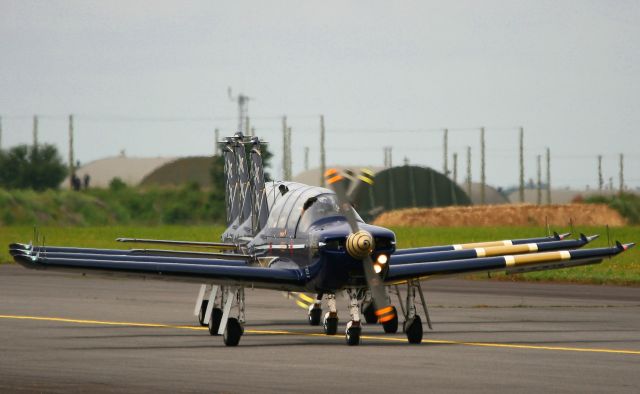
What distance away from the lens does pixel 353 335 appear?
23.8m

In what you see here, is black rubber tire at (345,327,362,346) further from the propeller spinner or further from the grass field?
the grass field

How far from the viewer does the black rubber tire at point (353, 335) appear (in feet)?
77.9

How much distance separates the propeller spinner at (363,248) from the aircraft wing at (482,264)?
1010 millimetres

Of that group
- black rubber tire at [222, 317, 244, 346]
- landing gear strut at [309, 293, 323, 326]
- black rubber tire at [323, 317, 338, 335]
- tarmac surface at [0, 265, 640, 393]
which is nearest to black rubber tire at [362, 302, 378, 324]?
tarmac surface at [0, 265, 640, 393]

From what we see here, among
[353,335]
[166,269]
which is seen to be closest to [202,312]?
[166,269]

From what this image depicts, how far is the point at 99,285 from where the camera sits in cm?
4231

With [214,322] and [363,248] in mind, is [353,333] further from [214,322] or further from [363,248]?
[214,322]

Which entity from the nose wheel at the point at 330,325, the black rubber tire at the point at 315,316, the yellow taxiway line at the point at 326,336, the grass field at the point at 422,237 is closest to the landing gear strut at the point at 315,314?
the black rubber tire at the point at 315,316

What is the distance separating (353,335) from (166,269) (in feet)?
11.0

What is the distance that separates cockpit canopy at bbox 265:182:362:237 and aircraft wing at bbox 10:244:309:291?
3.01 feet

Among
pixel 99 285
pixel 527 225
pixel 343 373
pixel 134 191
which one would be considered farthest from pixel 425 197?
pixel 343 373

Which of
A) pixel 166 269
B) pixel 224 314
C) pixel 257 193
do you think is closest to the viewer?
pixel 166 269

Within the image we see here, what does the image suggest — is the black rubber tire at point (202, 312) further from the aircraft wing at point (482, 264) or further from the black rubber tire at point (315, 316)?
the aircraft wing at point (482, 264)

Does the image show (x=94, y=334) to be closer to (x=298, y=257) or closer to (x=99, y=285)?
(x=298, y=257)
